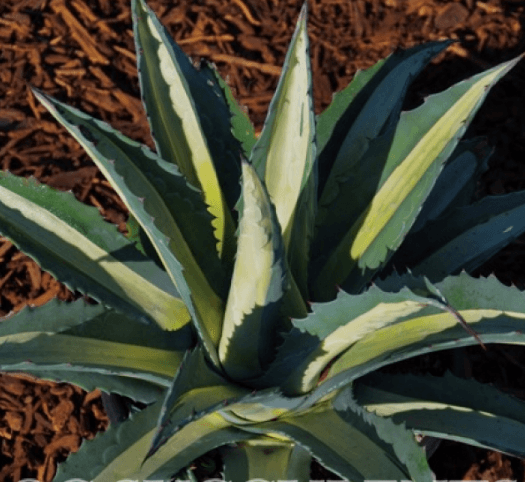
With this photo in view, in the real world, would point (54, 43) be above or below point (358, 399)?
above

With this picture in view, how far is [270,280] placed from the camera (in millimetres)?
991

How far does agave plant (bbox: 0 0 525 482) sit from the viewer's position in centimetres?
102

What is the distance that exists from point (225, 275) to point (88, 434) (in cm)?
62

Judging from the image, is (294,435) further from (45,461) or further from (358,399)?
(45,461)

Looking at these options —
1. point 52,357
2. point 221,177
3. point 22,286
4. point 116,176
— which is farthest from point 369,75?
point 22,286

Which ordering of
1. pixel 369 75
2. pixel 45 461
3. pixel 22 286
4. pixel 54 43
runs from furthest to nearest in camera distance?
pixel 54 43 → pixel 22 286 → pixel 45 461 → pixel 369 75

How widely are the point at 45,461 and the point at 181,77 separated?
2.78ft

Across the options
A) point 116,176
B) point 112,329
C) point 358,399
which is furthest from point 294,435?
point 116,176

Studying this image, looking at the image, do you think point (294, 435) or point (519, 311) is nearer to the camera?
point (519, 311)

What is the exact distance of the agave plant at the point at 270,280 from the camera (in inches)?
40.1

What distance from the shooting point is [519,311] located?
938 millimetres

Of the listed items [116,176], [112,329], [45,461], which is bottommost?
[45,461]

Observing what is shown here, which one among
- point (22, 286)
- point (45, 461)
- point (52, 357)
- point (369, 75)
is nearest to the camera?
point (52, 357)

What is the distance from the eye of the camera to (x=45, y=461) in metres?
1.59
